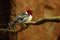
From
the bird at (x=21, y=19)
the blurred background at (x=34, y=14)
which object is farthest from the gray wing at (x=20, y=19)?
the blurred background at (x=34, y=14)

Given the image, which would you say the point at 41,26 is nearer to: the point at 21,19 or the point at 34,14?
the point at 34,14

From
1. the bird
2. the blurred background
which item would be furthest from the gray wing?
the blurred background

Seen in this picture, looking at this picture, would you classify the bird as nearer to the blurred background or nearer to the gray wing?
the gray wing

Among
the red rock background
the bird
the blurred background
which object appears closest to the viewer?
the bird

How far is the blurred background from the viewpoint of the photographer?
180 inches

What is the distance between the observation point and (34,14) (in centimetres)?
483

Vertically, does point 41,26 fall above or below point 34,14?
below

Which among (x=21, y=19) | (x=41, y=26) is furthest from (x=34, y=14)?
(x=21, y=19)

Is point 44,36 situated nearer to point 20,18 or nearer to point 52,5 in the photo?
point 52,5

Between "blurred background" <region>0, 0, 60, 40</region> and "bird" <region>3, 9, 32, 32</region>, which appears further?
"blurred background" <region>0, 0, 60, 40</region>

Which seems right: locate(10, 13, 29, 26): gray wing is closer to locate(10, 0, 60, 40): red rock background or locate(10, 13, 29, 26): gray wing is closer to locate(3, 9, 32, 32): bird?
locate(3, 9, 32, 32): bird

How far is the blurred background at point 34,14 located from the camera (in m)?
4.57

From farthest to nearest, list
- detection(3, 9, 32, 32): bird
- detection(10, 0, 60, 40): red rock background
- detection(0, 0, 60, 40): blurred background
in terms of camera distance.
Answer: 1. detection(10, 0, 60, 40): red rock background
2. detection(0, 0, 60, 40): blurred background
3. detection(3, 9, 32, 32): bird

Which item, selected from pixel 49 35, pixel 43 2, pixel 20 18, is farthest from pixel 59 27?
pixel 20 18
